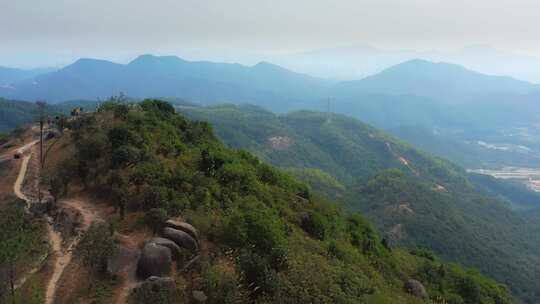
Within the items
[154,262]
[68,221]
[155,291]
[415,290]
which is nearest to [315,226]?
[415,290]

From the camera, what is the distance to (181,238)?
2216 centimetres

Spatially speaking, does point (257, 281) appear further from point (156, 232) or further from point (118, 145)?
point (118, 145)

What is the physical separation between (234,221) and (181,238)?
3.30 metres

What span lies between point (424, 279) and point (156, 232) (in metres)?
30.8

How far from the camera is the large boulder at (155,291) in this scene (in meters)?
16.1

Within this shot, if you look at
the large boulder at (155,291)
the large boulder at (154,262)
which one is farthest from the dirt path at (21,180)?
the large boulder at (155,291)

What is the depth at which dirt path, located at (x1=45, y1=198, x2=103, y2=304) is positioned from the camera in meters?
20.3

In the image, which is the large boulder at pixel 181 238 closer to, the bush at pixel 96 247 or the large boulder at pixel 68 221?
the bush at pixel 96 247

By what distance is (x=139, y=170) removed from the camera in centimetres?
3067

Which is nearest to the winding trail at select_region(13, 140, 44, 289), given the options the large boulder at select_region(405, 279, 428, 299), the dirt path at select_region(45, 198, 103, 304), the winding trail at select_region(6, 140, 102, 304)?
the winding trail at select_region(6, 140, 102, 304)

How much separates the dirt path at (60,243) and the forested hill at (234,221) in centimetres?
122

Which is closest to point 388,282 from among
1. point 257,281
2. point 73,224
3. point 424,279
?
point 424,279

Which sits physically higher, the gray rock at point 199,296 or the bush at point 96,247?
the bush at point 96,247

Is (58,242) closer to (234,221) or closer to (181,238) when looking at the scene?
(181,238)
